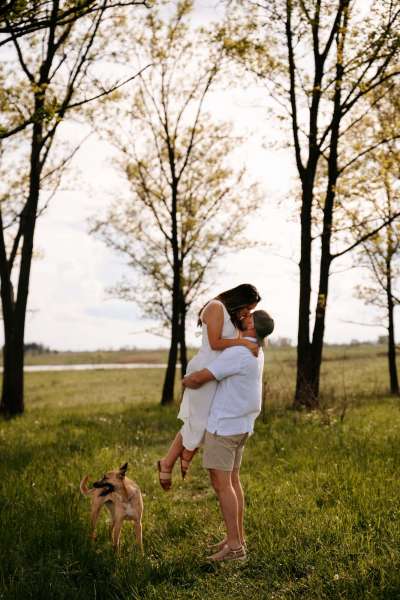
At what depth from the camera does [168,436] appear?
41.6 ft

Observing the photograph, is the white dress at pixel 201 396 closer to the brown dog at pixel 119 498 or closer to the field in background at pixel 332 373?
the brown dog at pixel 119 498

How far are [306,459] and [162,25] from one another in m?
16.1

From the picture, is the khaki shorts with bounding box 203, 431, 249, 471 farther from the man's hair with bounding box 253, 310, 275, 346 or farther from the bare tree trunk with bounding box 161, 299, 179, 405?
the bare tree trunk with bounding box 161, 299, 179, 405

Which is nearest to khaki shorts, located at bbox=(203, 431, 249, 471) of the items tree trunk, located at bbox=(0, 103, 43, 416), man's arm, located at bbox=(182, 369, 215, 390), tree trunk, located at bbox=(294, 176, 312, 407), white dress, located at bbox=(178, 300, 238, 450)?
white dress, located at bbox=(178, 300, 238, 450)

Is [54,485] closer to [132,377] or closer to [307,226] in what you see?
[307,226]

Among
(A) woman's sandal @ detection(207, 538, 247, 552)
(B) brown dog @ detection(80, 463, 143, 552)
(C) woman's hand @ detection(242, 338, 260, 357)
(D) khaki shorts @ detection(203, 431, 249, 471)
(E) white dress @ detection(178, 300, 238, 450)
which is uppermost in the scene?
(C) woman's hand @ detection(242, 338, 260, 357)

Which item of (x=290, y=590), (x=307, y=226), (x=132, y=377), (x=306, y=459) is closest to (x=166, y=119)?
(x=307, y=226)

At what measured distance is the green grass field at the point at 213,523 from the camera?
4996mm

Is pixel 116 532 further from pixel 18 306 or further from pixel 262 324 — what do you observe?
pixel 18 306

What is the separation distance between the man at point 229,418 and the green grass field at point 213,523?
0.39 metres

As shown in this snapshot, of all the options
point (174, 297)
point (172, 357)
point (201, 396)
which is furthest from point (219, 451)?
point (172, 357)

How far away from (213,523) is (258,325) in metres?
2.53

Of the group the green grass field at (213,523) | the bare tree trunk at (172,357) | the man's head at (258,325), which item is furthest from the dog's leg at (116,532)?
the bare tree trunk at (172,357)

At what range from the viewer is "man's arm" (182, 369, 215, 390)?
18.3ft
